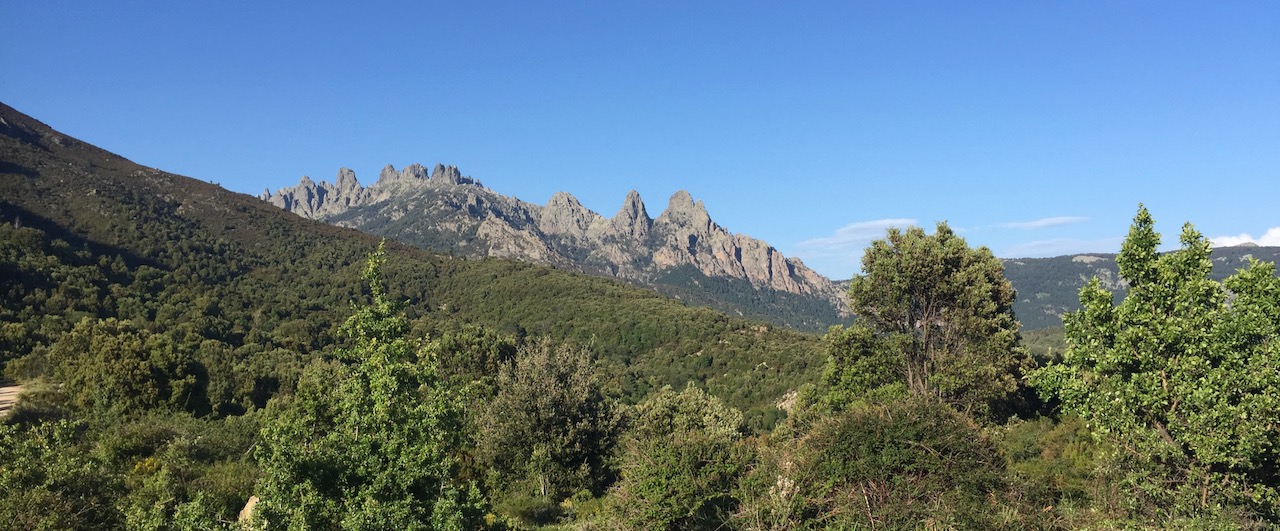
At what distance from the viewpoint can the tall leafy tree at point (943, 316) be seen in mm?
25250

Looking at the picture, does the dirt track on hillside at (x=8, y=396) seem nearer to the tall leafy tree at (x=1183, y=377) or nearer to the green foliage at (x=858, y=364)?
the tall leafy tree at (x=1183, y=377)

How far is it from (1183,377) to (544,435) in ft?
59.7

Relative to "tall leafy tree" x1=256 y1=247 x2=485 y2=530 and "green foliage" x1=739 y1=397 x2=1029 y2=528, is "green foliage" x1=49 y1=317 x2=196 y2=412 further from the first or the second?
"green foliage" x1=739 y1=397 x2=1029 y2=528

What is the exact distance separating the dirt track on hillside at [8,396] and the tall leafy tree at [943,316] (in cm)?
3257

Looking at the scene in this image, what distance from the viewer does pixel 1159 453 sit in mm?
10984

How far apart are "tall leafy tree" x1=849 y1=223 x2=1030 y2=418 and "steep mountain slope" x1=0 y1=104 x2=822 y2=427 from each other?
1602 centimetres

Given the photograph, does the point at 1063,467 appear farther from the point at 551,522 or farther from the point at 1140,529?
the point at 551,522

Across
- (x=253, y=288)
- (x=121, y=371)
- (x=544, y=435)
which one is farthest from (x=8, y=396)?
(x=253, y=288)

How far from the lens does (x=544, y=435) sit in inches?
890

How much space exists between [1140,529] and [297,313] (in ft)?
278

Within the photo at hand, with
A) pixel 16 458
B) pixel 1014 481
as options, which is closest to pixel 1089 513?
pixel 1014 481

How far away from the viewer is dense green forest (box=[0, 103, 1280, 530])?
952 cm

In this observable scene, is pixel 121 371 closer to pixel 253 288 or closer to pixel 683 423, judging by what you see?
pixel 683 423

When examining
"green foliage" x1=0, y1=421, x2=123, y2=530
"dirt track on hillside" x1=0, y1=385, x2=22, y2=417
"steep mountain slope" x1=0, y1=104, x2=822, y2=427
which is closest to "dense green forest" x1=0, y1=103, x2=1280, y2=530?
"green foliage" x1=0, y1=421, x2=123, y2=530
